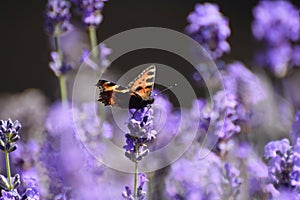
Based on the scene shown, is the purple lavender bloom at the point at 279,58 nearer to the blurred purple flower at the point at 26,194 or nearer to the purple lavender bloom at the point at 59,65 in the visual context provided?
the purple lavender bloom at the point at 59,65

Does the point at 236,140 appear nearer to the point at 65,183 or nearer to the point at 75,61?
the point at 65,183

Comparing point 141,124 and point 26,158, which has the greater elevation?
point 26,158

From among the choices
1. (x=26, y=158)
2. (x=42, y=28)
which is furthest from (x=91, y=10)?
(x=42, y=28)

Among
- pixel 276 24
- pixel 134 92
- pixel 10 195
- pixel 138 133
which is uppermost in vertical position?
pixel 276 24

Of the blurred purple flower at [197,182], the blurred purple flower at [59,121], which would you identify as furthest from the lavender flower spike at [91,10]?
the blurred purple flower at [197,182]

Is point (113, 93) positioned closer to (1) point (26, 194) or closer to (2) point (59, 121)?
(1) point (26, 194)

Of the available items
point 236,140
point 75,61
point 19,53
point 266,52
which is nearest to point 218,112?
point 236,140

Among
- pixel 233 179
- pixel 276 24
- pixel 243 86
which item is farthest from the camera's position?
pixel 276 24

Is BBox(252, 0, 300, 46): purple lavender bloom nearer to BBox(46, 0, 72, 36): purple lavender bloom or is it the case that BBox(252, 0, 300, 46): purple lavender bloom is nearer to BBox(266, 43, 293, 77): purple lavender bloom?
BBox(266, 43, 293, 77): purple lavender bloom
